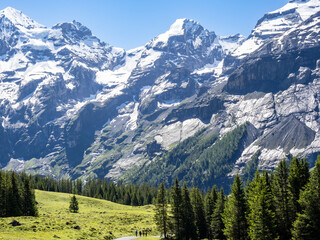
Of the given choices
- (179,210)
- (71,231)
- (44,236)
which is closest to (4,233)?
(44,236)

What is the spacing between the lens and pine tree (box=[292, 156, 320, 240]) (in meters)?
55.2

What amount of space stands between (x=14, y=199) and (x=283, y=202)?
64.6 meters

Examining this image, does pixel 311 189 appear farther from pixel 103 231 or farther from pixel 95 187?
pixel 95 187

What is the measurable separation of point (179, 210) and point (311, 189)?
106 feet

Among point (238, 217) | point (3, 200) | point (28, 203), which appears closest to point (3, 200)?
point (3, 200)

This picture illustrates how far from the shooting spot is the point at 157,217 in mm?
84812

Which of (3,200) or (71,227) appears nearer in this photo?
(71,227)

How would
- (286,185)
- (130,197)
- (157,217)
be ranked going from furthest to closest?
(130,197)
(157,217)
(286,185)

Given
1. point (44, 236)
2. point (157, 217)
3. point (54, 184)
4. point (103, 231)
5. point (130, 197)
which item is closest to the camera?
point (44, 236)

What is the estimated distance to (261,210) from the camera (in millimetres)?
57031

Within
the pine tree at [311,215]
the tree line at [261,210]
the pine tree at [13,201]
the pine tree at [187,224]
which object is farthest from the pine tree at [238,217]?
the pine tree at [13,201]

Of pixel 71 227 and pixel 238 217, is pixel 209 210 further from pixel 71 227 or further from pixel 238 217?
pixel 71 227

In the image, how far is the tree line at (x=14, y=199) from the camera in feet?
275

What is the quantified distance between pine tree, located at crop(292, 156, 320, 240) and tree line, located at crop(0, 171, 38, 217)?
216 ft
